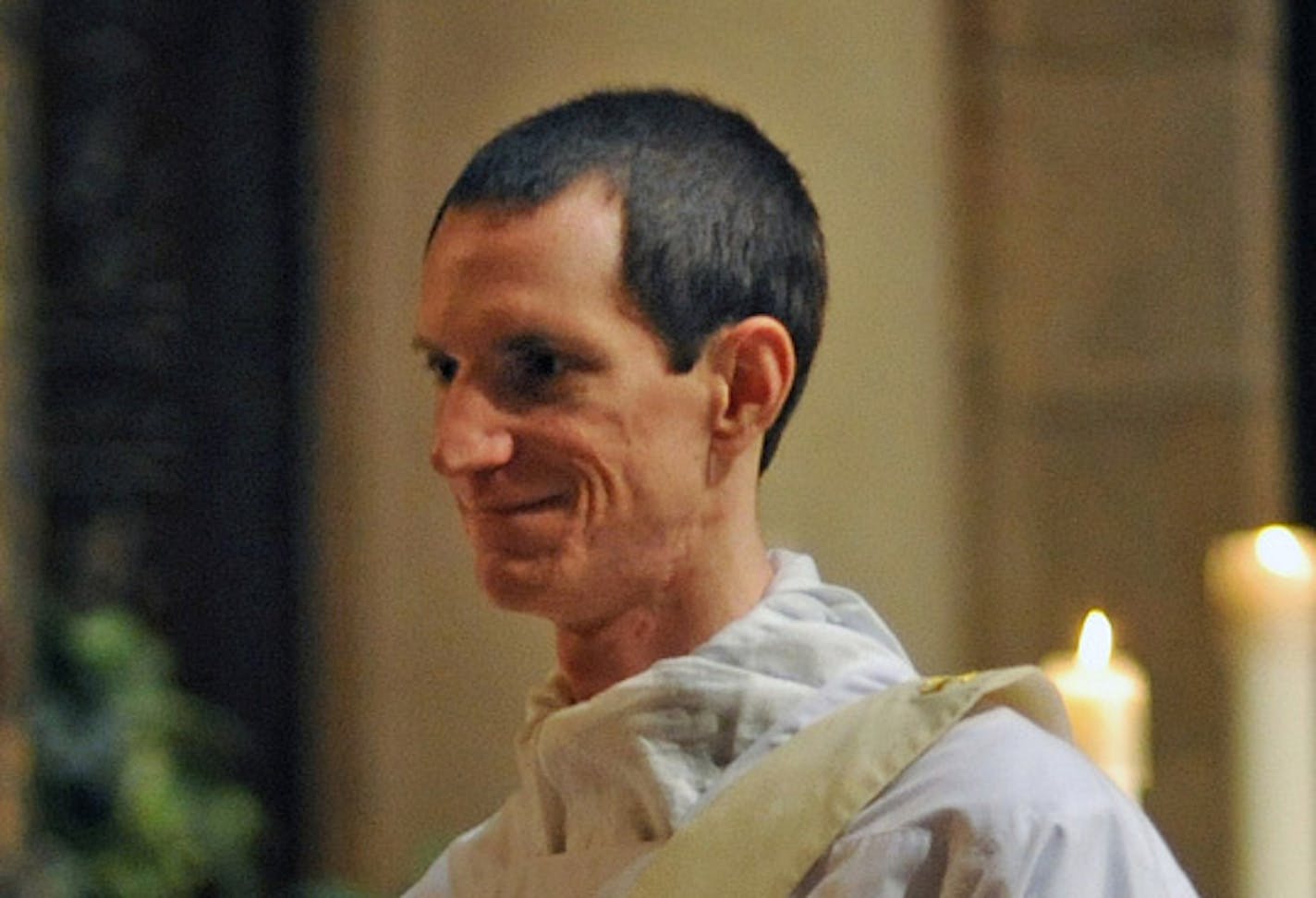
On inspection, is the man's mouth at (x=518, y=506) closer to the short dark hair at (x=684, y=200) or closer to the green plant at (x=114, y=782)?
the short dark hair at (x=684, y=200)

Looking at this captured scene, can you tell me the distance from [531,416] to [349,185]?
1469mm

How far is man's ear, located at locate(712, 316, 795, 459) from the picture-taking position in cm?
72

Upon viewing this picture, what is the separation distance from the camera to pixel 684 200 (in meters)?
0.72

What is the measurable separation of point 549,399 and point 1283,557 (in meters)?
0.31

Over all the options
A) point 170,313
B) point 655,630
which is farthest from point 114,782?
point 655,630

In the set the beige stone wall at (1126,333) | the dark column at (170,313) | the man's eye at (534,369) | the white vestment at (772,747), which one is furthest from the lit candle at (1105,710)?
the dark column at (170,313)

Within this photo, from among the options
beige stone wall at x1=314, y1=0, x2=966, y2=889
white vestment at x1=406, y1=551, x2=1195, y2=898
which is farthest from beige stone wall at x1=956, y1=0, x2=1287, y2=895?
white vestment at x1=406, y1=551, x2=1195, y2=898

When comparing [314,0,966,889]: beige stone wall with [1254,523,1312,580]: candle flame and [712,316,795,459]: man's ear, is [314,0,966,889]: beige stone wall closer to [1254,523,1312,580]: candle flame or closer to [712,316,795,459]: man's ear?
[1254,523,1312,580]: candle flame

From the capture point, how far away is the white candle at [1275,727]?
854mm

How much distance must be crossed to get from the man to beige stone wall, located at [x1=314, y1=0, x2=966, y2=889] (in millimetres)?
772

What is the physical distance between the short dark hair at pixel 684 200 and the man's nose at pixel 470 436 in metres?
0.05

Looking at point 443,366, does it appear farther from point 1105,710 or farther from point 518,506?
point 1105,710

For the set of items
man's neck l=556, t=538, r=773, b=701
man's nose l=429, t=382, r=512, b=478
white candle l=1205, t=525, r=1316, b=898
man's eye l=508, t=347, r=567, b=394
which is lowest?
white candle l=1205, t=525, r=1316, b=898

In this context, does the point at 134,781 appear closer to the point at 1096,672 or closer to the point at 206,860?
the point at 206,860
